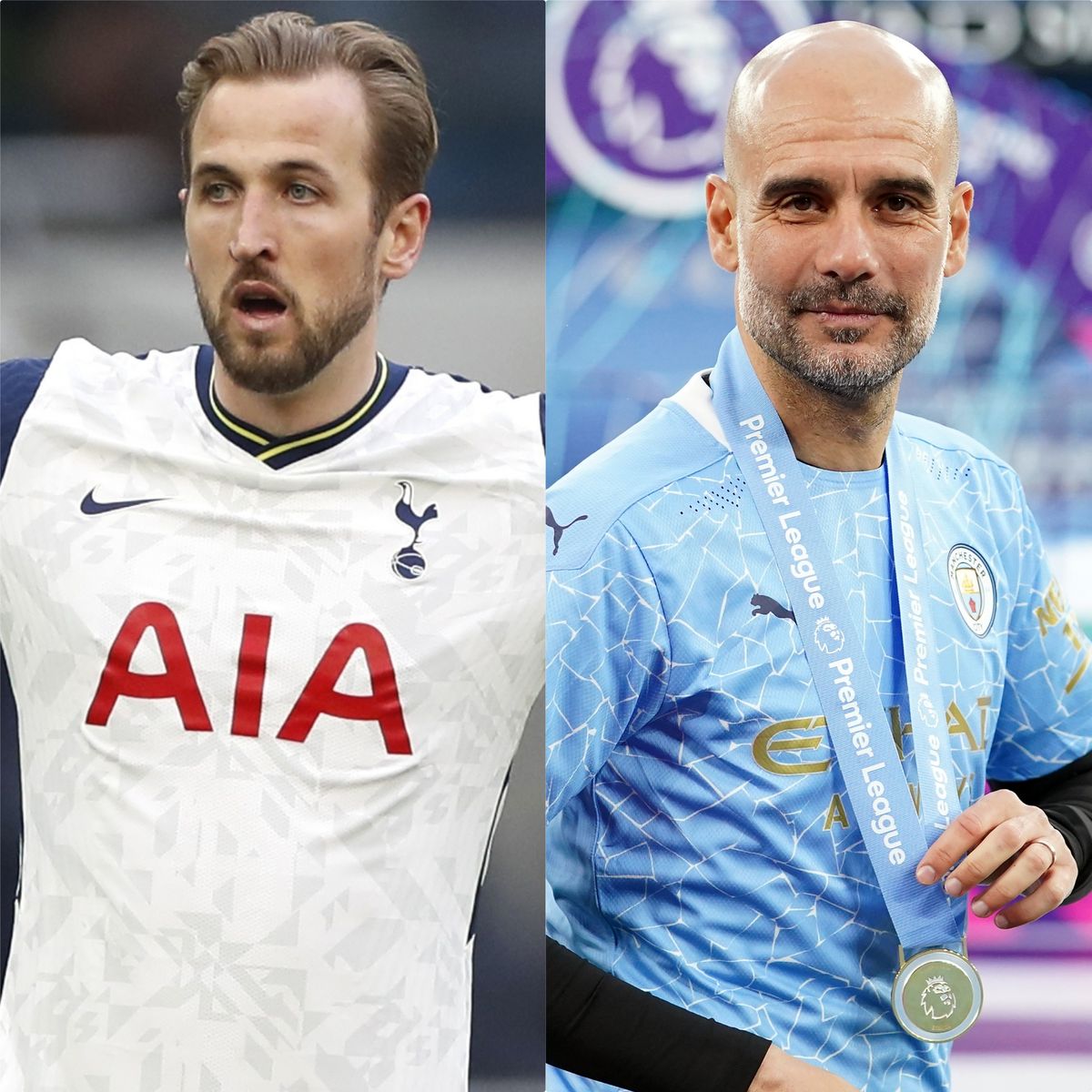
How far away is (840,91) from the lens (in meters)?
1.76

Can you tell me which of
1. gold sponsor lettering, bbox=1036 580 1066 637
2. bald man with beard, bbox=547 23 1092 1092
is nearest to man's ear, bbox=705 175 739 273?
bald man with beard, bbox=547 23 1092 1092

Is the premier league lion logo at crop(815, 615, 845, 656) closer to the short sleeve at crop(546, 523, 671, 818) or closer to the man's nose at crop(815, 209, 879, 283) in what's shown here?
the short sleeve at crop(546, 523, 671, 818)

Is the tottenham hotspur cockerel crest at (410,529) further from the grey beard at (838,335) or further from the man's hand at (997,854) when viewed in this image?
the man's hand at (997,854)

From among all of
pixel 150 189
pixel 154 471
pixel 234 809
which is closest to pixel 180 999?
pixel 234 809

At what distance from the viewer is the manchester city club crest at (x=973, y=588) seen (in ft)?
6.17

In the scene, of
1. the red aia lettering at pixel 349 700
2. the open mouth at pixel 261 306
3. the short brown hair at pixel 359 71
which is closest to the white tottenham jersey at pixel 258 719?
the red aia lettering at pixel 349 700

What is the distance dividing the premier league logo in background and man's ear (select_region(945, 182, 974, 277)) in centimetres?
34

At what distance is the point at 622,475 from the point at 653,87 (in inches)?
22.9

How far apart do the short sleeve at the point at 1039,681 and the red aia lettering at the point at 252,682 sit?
903 mm

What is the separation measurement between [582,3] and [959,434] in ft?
2.82

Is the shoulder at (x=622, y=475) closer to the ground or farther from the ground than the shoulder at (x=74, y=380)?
closer to the ground

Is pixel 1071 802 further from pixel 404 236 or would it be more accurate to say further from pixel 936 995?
pixel 404 236

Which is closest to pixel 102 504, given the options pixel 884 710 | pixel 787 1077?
pixel 884 710

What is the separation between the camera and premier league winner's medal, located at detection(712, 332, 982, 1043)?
178cm
